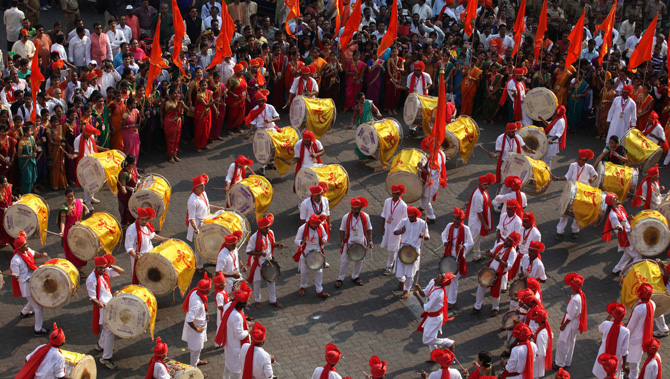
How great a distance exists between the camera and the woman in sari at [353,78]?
69.1 feet

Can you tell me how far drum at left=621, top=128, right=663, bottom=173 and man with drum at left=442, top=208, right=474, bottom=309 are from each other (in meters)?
5.74

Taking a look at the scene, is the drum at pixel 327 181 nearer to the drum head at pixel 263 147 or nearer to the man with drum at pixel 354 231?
the drum head at pixel 263 147

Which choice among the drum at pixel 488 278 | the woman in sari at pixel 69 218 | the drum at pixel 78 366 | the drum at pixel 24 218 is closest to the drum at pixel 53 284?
the woman in sari at pixel 69 218

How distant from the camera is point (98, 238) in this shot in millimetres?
13797

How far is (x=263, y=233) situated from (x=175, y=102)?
18.2 ft

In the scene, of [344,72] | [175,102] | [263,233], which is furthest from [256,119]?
[263,233]

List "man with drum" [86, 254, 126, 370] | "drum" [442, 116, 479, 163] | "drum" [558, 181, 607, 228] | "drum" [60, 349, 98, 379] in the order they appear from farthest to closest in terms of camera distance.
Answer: "drum" [442, 116, 479, 163] → "drum" [558, 181, 607, 228] → "man with drum" [86, 254, 126, 370] → "drum" [60, 349, 98, 379]

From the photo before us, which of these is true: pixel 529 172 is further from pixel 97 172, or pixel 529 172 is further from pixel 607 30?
pixel 97 172

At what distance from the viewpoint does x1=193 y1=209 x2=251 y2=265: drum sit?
14156 mm

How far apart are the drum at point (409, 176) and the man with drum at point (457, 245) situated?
2220 millimetres

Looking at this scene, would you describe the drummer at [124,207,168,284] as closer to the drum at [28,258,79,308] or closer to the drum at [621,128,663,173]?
the drum at [28,258,79,308]

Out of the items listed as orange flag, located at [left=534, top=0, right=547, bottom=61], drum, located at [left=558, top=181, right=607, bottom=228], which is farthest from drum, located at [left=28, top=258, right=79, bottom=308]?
orange flag, located at [left=534, top=0, right=547, bottom=61]

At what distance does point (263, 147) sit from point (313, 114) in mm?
1766

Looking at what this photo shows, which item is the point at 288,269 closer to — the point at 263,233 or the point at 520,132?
the point at 263,233
